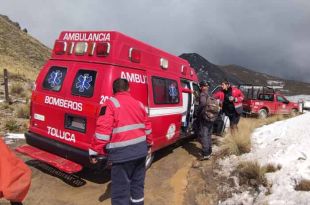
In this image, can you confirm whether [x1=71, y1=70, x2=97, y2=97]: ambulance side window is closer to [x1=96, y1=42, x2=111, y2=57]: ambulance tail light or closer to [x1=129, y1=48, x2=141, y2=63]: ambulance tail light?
[x1=96, y1=42, x2=111, y2=57]: ambulance tail light

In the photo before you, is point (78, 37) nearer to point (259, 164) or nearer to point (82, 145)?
point (82, 145)

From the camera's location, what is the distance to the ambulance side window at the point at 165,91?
25.6ft

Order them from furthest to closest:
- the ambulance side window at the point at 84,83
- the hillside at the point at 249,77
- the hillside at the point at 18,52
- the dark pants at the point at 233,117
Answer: the hillside at the point at 18,52 → the hillside at the point at 249,77 → the dark pants at the point at 233,117 → the ambulance side window at the point at 84,83

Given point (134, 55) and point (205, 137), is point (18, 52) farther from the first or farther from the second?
point (134, 55)

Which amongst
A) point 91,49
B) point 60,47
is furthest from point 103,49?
point 60,47

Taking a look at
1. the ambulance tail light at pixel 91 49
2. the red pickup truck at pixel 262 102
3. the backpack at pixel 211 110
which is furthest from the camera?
the red pickup truck at pixel 262 102

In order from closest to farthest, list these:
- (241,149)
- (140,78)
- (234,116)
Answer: (140,78) → (241,149) → (234,116)

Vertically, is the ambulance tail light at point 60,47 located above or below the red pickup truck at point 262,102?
above

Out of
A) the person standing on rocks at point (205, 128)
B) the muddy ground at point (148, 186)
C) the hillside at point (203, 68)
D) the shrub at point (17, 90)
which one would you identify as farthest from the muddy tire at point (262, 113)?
the muddy ground at point (148, 186)

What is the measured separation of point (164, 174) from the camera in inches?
311

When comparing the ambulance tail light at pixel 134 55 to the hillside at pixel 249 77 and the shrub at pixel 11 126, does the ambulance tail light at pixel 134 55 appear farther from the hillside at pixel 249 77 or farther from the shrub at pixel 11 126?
the hillside at pixel 249 77

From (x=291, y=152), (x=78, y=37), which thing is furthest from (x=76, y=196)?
(x=291, y=152)

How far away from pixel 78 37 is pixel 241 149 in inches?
173

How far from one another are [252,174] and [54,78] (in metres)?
4.05
